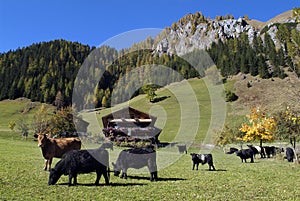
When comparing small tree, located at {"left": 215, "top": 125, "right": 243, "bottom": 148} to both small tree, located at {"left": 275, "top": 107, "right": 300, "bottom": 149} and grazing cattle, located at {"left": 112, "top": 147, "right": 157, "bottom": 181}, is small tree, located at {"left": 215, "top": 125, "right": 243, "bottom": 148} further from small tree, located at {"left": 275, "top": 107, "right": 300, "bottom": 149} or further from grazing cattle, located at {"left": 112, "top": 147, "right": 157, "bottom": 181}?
grazing cattle, located at {"left": 112, "top": 147, "right": 157, "bottom": 181}

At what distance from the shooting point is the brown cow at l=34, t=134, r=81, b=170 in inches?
673

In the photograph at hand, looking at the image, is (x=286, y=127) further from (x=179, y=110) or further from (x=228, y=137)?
(x=179, y=110)

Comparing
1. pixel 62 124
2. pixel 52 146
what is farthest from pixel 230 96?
pixel 52 146

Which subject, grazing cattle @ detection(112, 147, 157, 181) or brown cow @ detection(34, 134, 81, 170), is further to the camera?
brown cow @ detection(34, 134, 81, 170)

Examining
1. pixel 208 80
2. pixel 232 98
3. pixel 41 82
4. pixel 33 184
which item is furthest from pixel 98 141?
pixel 41 82

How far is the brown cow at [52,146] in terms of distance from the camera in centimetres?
1709

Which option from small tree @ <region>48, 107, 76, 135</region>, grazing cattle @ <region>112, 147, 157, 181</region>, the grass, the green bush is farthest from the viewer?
the green bush

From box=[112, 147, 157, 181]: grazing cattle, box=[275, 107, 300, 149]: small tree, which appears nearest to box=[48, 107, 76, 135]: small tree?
box=[275, 107, 300, 149]: small tree

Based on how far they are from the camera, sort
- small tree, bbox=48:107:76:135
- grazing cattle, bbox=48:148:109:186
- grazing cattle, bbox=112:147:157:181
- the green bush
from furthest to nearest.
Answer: the green bush → small tree, bbox=48:107:76:135 → grazing cattle, bbox=112:147:157:181 → grazing cattle, bbox=48:148:109:186

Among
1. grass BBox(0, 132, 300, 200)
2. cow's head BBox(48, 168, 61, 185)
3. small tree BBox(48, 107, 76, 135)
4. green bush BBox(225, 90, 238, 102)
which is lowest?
grass BBox(0, 132, 300, 200)

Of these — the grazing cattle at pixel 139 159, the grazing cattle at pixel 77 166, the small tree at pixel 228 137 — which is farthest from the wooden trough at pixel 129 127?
the grazing cattle at pixel 77 166

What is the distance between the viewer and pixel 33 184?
43.2 ft

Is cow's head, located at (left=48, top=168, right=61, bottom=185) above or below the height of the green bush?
below

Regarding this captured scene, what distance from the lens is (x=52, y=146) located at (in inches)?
701
